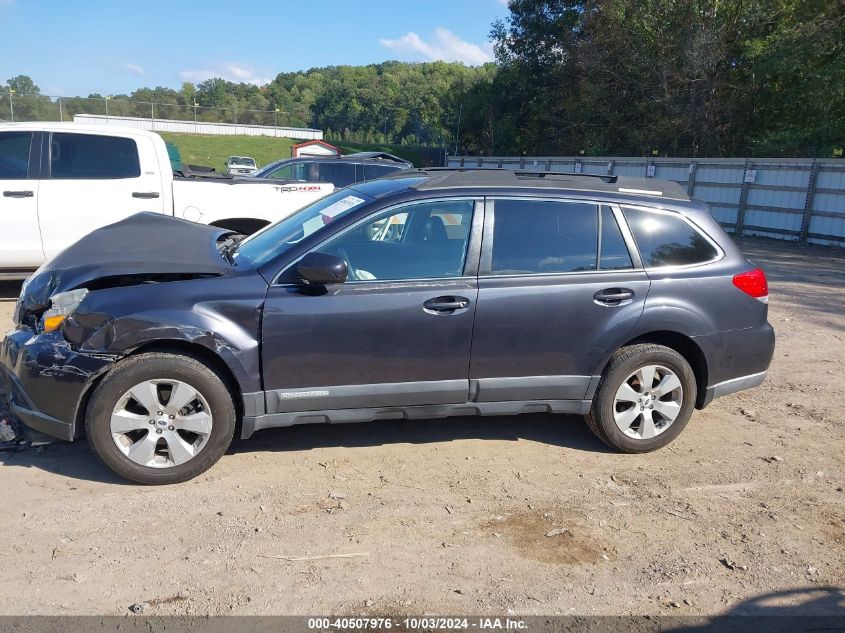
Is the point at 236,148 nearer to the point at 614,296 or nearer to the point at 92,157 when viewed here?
the point at 92,157

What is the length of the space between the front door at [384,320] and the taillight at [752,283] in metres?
1.85

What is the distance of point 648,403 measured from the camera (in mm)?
4668

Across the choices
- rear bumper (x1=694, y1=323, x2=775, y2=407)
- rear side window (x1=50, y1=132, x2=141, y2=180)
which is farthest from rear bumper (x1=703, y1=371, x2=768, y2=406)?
rear side window (x1=50, y1=132, x2=141, y2=180)

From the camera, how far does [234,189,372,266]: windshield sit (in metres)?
4.48

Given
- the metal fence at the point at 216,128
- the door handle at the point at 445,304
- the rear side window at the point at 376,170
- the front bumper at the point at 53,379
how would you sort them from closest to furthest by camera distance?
1. the front bumper at the point at 53,379
2. the door handle at the point at 445,304
3. the rear side window at the point at 376,170
4. the metal fence at the point at 216,128

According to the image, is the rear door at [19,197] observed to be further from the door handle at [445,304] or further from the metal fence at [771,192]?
the metal fence at [771,192]

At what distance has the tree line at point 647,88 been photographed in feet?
76.9

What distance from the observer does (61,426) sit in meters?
3.95

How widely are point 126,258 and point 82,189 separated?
386 cm

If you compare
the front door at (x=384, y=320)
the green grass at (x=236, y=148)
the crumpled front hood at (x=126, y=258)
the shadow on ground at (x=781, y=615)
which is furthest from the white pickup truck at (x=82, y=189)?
the green grass at (x=236, y=148)

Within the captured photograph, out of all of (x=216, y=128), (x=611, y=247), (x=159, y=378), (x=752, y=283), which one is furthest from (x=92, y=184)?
(x=216, y=128)

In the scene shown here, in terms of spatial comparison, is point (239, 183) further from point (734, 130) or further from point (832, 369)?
point (734, 130)

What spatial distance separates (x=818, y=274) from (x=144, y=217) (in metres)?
11.1

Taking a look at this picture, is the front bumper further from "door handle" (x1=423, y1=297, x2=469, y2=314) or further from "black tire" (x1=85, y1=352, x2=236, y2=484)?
"door handle" (x1=423, y1=297, x2=469, y2=314)
